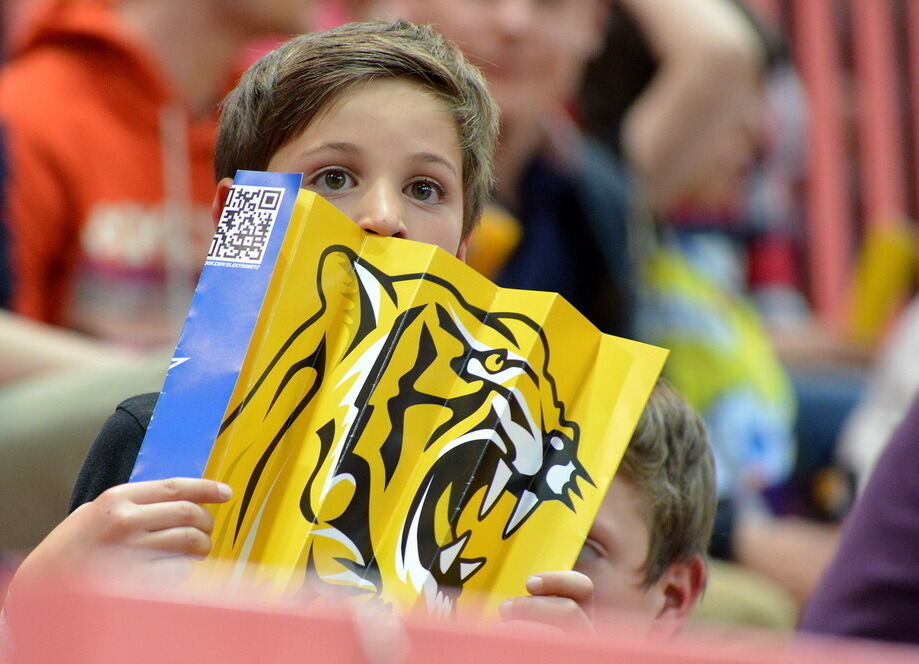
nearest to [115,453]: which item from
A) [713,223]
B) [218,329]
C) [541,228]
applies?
[218,329]

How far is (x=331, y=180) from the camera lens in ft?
2.53

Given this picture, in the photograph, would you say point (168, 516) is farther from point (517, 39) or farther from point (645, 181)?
point (645, 181)

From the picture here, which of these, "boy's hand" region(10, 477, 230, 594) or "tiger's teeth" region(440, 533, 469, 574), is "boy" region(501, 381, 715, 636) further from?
"boy's hand" region(10, 477, 230, 594)

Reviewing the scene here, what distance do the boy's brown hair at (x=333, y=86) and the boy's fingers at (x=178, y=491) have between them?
273 millimetres

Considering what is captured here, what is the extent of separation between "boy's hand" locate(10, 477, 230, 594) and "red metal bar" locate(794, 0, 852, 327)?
3428 millimetres

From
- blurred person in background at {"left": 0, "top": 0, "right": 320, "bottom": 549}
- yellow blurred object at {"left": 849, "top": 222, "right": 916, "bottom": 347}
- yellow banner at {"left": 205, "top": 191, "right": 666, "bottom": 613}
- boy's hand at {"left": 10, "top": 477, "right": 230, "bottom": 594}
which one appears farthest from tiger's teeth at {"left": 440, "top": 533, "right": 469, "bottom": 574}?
yellow blurred object at {"left": 849, "top": 222, "right": 916, "bottom": 347}

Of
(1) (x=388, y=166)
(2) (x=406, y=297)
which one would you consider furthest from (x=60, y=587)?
(1) (x=388, y=166)

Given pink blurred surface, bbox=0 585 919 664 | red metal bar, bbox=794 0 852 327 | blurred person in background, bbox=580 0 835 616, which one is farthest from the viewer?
red metal bar, bbox=794 0 852 327

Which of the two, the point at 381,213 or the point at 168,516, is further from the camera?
the point at 381,213

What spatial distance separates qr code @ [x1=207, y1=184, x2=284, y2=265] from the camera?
2.12 ft

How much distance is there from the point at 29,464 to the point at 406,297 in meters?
0.54

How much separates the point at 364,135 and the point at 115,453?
0.24 m

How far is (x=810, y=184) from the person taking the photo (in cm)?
386

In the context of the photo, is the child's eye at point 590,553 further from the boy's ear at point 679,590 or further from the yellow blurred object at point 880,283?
the yellow blurred object at point 880,283
